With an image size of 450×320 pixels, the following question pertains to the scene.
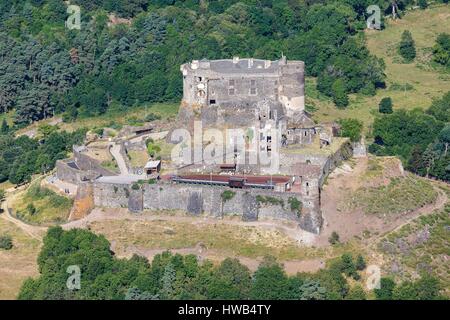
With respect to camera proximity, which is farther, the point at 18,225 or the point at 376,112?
the point at 376,112

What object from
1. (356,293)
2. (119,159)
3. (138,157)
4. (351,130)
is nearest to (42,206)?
(119,159)

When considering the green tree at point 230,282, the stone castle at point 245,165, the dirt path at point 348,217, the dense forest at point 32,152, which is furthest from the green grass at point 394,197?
the dense forest at point 32,152

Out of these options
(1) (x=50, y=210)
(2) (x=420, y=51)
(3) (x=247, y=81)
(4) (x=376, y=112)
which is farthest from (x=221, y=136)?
(2) (x=420, y=51)

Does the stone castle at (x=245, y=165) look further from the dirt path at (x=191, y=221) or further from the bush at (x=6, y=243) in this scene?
the bush at (x=6, y=243)

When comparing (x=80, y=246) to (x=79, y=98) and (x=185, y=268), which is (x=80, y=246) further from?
(x=79, y=98)

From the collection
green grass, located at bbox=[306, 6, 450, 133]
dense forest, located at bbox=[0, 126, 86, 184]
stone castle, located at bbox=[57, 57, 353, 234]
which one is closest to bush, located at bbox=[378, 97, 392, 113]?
green grass, located at bbox=[306, 6, 450, 133]

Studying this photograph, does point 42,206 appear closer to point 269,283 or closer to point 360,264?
point 269,283
